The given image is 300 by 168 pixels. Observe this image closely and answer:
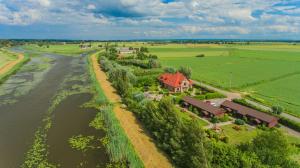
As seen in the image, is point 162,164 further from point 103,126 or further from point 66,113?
point 66,113

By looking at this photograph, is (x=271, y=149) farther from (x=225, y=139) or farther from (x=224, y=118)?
(x=224, y=118)

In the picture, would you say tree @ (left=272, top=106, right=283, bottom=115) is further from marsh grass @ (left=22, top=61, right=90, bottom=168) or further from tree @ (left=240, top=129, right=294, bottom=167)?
marsh grass @ (left=22, top=61, right=90, bottom=168)

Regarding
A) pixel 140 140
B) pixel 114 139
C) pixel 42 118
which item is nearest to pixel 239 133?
pixel 140 140

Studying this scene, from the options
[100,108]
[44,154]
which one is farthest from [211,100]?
[44,154]

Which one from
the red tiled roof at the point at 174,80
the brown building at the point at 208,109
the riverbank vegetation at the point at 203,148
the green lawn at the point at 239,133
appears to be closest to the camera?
the riverbank vegetation at the point at 203,148

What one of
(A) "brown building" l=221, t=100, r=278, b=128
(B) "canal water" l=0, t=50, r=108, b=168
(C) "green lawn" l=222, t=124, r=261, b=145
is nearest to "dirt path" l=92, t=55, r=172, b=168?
(B) "canal water" l=0, t=50, r=108, b=168

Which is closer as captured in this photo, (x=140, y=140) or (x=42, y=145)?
(x=42, y=145)

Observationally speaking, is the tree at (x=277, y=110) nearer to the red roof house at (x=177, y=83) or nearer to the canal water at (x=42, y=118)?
the red roof house at (x=177, y=83)

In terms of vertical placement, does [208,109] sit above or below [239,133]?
above

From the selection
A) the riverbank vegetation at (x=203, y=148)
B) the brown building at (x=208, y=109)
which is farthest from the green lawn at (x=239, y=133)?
the riverbank vegetation at (x=203, y=148)
